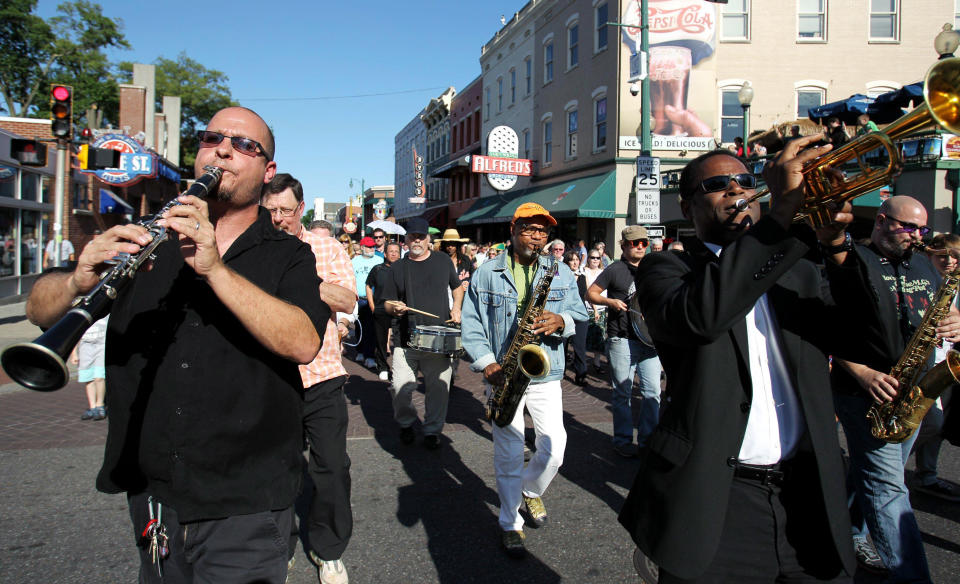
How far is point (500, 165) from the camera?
72.5 ft

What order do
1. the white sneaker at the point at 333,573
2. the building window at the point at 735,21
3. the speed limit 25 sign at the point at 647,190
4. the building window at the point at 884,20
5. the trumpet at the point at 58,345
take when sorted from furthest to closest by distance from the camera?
the building window at the point at 735,21 < the building window at the point at 884,20 < the speed limit 25 sign at the point at 647,190 < the white sneaker at the point at 333,573 < the trumpet at the point at 58,345

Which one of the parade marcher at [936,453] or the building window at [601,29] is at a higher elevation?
the building window at [601,29]

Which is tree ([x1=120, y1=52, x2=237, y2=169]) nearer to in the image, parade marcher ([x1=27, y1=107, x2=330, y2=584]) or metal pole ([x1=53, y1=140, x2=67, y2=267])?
metal pole ([x1=53, y1=140, x2=67, y2=267])

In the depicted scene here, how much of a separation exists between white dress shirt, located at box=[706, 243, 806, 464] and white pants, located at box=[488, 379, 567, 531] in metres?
2.06

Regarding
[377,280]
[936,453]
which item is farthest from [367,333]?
[936,453]

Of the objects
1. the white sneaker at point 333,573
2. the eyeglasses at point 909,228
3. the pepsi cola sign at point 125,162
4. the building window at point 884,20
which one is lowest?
the white sneaker at point 333,573

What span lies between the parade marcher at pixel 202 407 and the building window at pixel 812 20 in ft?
72.7

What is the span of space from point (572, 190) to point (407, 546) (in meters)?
19.2

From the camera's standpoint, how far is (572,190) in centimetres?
2197

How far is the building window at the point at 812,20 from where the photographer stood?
19.4 meters

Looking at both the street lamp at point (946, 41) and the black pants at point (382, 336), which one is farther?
the street lamp at point (946, 41)

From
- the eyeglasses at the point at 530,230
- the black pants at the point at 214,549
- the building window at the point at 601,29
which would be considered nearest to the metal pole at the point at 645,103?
the eyeglasses at the point at 530,230

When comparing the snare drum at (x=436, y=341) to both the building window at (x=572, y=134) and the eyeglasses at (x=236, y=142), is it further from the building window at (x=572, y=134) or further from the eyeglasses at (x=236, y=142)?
the building window at (x=572, y=134)

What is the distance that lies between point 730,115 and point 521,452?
18.9 metres
